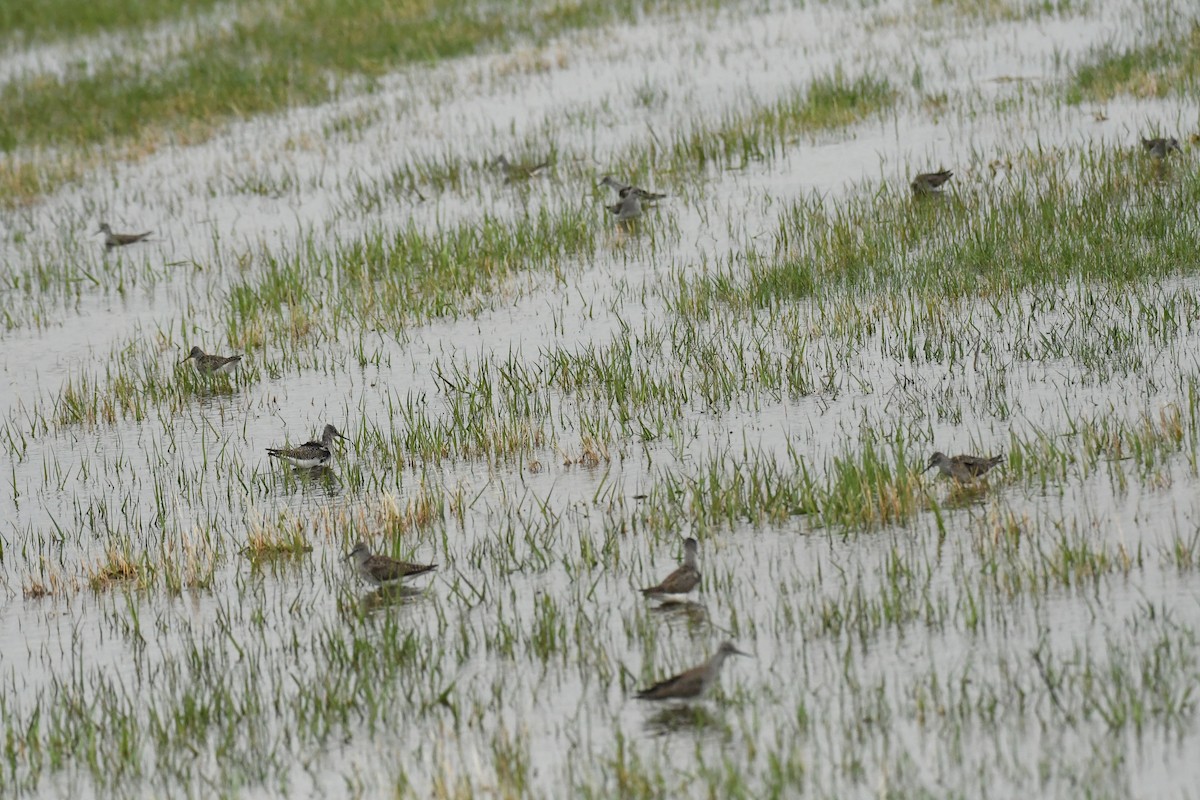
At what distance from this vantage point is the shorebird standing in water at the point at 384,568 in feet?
21.3

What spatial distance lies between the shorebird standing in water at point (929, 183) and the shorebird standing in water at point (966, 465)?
5.33 m

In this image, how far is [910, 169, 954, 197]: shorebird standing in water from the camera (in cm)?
1168

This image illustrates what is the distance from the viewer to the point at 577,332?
1048 cm

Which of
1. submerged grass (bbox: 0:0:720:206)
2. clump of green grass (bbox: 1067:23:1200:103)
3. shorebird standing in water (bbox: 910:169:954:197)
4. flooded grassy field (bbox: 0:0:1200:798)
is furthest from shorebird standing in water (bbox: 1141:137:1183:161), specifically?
submerged grass (bbox: 0:0:720:206)

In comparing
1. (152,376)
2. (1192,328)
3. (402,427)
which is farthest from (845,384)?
(152,376)

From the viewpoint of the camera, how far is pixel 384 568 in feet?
21.4

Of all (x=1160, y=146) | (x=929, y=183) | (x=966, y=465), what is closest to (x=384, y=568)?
(x=966, y=465)

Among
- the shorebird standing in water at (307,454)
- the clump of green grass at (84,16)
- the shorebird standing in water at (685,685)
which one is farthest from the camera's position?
the clump of green grass at (84,16)

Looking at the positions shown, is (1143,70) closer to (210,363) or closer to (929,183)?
(929,183)

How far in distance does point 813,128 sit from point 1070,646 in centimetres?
992

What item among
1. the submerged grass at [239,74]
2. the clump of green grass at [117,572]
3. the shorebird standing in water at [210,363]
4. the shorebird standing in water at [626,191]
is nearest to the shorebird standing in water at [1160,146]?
the shorebird standing in water at [626,191]

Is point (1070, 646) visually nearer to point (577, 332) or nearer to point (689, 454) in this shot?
point (689, 454)

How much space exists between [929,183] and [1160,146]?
182 centimetres

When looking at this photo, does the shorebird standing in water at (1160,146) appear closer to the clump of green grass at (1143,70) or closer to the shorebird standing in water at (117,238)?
the clump of green grass at (1143,70)
